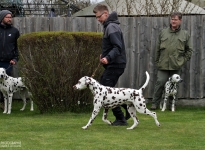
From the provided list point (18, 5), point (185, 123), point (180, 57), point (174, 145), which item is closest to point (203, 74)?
point (180, 57)

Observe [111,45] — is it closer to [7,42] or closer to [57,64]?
[57,64]

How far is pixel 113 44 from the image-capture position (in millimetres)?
8945

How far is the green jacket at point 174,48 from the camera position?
12117 millimetres

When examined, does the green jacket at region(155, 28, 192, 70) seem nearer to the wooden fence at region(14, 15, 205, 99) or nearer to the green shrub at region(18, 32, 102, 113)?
the wooden fence at region(14, 15, 205, 99)

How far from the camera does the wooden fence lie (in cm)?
1312

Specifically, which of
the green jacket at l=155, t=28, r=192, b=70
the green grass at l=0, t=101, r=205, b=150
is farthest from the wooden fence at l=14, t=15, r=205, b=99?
the green grass at l=0, t=101, r=205, b=150

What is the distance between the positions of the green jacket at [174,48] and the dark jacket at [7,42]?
338cm

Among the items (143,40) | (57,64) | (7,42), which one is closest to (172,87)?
(143,40)

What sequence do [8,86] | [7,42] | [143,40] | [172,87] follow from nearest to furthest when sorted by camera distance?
[8,86]
[7,42]
[172,87]
[143,40]

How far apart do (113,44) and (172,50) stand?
349 centimetres

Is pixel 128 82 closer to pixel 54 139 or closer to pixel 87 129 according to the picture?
pixel 87 129

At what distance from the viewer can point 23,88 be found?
12.3 metres

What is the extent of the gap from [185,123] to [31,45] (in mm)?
3542

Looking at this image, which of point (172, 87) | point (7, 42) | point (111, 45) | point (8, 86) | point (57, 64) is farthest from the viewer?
point (172, 87)
